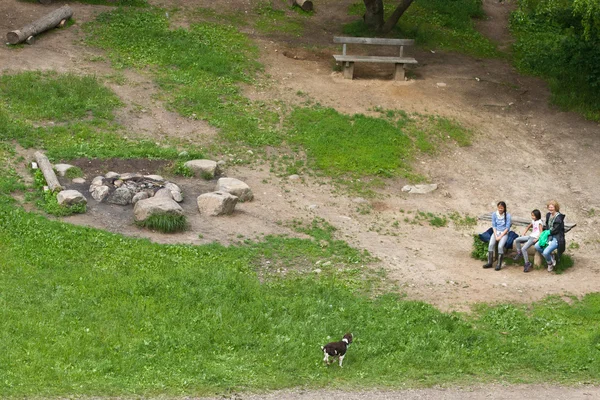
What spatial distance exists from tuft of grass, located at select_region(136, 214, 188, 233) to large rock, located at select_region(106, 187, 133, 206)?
1037 mm

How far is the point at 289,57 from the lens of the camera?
27.3 m

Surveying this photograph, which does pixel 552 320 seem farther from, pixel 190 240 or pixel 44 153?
pixel 44 153

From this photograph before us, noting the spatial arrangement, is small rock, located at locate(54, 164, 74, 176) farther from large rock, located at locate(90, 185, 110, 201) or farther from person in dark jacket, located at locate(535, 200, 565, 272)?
person in dark jacket, located at locate(535, 200, 565, 272)

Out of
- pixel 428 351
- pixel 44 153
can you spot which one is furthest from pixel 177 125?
pixel 428 351

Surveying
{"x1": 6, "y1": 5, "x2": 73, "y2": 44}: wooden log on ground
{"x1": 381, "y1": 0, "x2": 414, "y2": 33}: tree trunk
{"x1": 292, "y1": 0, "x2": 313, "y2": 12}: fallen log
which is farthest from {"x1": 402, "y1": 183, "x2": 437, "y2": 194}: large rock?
{"x1": 292, "y1": 0, "x2": 313, "y2": 12}: fallen log

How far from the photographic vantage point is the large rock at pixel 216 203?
1822 cm

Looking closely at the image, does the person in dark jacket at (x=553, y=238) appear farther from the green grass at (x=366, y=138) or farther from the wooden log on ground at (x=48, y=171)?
the wooden log on ground at (x=48, y=171)

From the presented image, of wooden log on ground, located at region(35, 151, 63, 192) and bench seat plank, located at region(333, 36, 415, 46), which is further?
bench seat plank, located at region(333, 36, 415, 46)

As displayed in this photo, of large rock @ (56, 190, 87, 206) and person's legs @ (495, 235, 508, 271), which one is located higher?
large rock @ (56, 190, 87, 206)

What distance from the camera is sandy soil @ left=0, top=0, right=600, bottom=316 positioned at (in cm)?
1694

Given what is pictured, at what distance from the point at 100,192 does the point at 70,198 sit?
0.91 metres

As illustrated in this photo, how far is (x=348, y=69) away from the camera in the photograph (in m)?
25.9

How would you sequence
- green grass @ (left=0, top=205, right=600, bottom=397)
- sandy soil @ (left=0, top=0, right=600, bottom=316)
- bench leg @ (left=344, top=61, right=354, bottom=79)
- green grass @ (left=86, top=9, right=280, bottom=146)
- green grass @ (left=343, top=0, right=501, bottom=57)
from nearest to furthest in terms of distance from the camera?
green grass @ (left=0, top=205, right=600, bottom=397), sandy soil @ (left=0, top=0, right=600, bottom=316), green grass @ (left=86, top=9, right=280, bottom=146), bench leg @ (left=344, top=61, right=354, bottom=79), green grass @ (left=343, top=0, right=501, bottom=57)

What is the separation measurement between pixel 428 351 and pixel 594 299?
367cm
